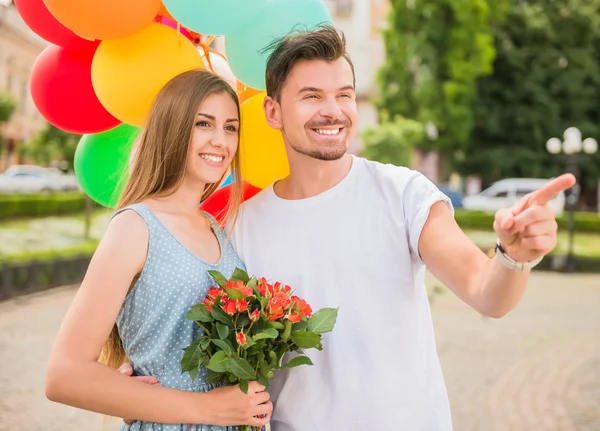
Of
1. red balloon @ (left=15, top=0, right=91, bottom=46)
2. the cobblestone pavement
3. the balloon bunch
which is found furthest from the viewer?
the cobblestone pavement

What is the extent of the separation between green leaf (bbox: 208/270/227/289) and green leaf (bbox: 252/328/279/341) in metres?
0.19

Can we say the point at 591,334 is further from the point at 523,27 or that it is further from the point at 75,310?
the point at 523,27

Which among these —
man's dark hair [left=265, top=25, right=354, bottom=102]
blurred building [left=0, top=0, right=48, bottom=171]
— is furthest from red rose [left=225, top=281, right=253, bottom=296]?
blurred building [left=0, top=0, right=48, bottom=171]

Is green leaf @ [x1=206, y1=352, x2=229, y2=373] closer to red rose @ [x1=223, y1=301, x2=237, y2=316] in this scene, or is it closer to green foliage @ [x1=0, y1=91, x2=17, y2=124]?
red rose @ [x1=223, y1=301, x2=237, y2=316]

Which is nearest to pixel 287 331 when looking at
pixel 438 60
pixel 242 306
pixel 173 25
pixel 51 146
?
pixel 242 306

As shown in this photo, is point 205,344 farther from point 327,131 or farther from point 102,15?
point 102,15

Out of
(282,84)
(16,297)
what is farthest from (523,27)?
(282,84)

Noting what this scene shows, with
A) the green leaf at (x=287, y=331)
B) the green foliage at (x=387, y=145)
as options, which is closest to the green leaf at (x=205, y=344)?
the green leaf at (x=287, y=331)

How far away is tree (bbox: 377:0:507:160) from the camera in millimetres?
25344

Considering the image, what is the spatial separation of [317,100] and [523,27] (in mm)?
28704

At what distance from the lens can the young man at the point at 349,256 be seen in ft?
6.94

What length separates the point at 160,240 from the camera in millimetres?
2104

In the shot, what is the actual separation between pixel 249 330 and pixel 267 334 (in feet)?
0.25

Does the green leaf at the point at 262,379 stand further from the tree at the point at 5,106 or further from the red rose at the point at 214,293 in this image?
the tree at the point at 5,106
